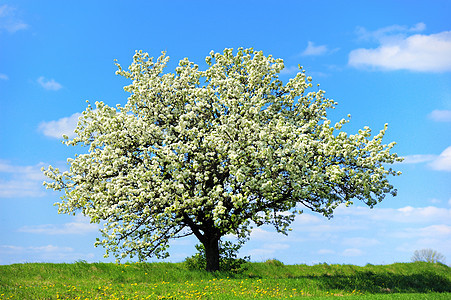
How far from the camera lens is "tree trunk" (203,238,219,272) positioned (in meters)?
24.9

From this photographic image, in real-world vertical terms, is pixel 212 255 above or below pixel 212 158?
below

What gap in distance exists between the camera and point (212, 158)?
21.7 m

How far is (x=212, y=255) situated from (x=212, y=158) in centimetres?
677

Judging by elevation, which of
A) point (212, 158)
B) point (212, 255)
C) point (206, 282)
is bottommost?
point (206, 282)

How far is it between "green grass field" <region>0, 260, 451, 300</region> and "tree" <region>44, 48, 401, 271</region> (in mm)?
2347

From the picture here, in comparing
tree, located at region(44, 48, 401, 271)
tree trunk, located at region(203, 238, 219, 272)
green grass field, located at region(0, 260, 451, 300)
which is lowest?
green grass field, located at region(0, 260, 451, 300)

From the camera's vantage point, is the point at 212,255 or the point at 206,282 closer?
the point at 206,282

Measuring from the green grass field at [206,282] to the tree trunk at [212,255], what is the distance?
1.00 m

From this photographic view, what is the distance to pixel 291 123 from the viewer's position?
24375 mm

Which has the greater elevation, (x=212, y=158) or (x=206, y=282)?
(x=212, y=158)

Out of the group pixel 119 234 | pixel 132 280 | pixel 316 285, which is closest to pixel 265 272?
pixel 316 285

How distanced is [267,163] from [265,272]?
10953 mm

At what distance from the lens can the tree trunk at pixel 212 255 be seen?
81.7 ft

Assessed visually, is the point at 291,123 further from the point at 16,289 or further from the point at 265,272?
the point at 16,289
